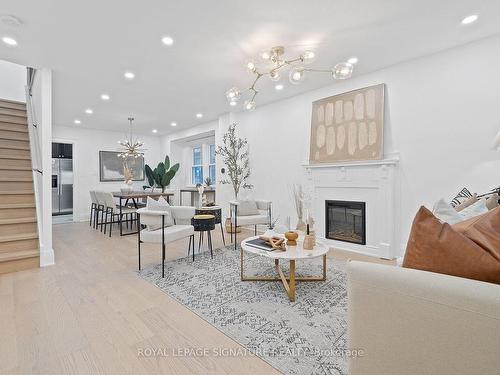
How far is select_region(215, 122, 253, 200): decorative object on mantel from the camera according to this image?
530 centimetres

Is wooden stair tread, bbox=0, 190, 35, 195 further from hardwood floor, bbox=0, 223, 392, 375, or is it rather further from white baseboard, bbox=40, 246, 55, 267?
hardwood floor, bbox=0, 223, 392, 375

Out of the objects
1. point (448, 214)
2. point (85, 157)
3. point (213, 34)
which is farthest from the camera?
point (85, 157)

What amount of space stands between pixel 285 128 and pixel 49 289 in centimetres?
414

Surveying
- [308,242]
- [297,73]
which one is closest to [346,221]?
[308,242]

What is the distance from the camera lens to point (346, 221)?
396cm

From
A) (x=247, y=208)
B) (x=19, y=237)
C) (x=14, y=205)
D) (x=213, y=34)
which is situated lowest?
(x=19, y=237)

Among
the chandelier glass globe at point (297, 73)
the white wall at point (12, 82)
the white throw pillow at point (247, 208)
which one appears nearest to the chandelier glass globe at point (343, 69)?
the chandelier glass globe at point (297, 73)

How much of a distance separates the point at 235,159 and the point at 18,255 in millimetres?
3698

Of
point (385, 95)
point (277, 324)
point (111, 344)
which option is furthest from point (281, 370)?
point (385, 95)

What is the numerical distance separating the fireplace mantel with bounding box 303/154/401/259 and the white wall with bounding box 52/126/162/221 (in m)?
6.21

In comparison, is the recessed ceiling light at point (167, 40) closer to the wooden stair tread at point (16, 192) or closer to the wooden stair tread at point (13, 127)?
the wooden stair tread at point (16, 192)

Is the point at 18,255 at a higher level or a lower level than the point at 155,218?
lower

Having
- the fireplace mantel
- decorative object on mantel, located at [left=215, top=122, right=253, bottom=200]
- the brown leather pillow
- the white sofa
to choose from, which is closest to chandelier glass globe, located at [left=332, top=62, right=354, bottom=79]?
the fireplace mantel

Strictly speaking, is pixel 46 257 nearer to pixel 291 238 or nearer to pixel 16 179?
pixel 16 179
